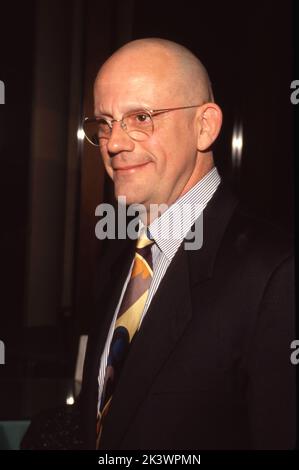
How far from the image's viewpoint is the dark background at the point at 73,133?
312 centimetres

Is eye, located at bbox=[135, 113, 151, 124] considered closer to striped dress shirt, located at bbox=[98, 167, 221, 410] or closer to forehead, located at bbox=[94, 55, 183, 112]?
forehead, located at bbox=[94, 55, 183, 112]

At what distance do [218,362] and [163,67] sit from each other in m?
0.62

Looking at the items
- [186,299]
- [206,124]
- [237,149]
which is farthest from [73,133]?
[186,299]

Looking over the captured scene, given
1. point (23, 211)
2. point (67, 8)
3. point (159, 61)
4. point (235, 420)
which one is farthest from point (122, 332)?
point (67, 8)

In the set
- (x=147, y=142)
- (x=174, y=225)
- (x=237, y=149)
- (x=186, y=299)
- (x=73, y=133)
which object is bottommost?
(x=186, y=299)

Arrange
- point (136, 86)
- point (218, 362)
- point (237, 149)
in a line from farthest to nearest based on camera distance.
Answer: point (237, 149), point (136, 86), point (218, 362)

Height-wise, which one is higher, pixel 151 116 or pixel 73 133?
pixel 73 133

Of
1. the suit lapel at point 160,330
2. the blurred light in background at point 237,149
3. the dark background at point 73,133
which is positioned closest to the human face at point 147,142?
the suit lapel at point 160,330

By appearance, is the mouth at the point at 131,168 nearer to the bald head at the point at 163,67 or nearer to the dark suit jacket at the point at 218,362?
the bald head at the point at 163,67

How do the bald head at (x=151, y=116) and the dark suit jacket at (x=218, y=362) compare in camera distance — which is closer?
the dark suit jacket at (x=218, y=362)

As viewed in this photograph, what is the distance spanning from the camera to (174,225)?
1245mm

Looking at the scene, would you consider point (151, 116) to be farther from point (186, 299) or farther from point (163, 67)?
point (186, 299)

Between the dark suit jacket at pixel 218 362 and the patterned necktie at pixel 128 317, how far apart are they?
0.08 m
